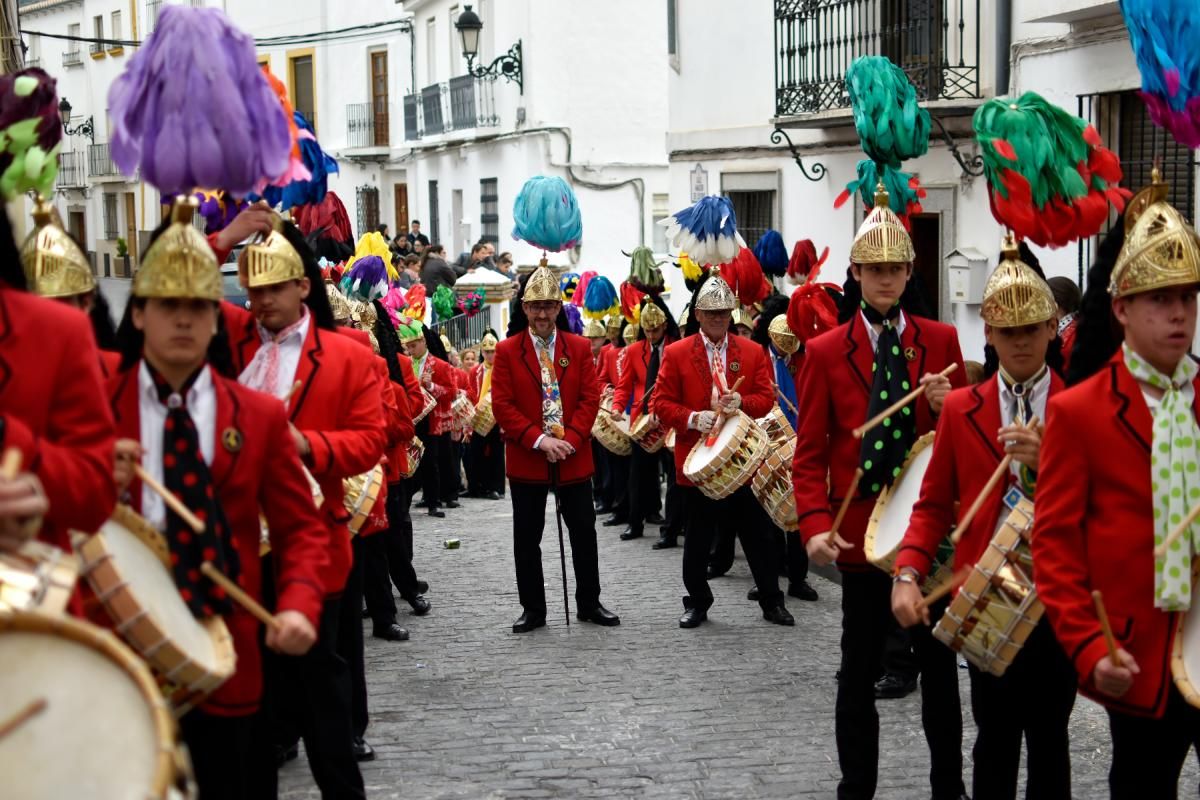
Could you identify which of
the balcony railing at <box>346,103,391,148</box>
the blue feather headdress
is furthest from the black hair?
the balcony railing at <box>346,103,391,148</box>

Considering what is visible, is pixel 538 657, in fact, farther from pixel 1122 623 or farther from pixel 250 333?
pixel 1122 623

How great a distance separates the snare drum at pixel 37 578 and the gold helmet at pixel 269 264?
2.63 m

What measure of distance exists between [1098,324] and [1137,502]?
0.79 m

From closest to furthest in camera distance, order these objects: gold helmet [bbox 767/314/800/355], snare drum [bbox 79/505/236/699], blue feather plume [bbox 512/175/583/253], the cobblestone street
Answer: snare drum [bbox 79/505/236/699] < the cobblestone street < blue feather plume [bbox 512/175/583/253] < gold helmet [bbox 767/314/800/355]

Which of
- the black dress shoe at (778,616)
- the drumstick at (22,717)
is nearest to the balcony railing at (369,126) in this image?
the black dress shoe at (778,616)

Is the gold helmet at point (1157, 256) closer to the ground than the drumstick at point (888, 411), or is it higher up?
higher up

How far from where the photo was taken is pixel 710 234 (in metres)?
12.7

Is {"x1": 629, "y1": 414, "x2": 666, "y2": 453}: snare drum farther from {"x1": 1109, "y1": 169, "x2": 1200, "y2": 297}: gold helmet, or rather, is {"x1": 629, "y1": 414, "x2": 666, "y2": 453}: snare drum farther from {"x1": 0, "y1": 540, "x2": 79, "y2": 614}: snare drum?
{"x1": 0, "y1": 540, "x2": 79, "y2": 614}: snare drum

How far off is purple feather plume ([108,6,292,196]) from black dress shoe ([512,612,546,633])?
246 inches

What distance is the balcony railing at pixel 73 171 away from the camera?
57.0 metres

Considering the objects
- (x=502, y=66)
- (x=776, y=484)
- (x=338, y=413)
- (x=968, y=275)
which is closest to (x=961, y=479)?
(x=338, y=413)

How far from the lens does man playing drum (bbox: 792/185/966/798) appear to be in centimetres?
675

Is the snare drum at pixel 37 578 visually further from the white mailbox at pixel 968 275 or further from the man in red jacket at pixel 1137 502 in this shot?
the white mailbox at pixel 968 275

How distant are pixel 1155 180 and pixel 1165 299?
24.5 inches
